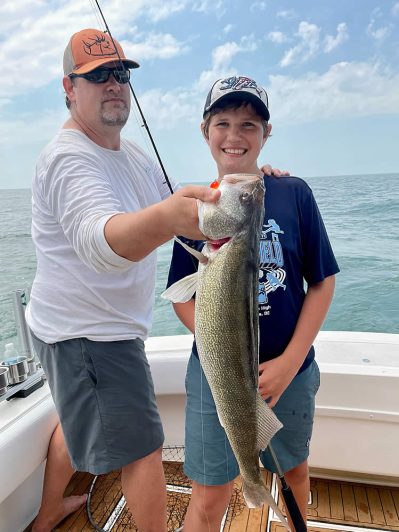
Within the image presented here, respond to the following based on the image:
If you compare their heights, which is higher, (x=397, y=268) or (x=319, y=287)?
(x=319, y=287)

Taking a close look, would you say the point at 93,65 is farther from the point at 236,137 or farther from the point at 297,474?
the point at 297,474

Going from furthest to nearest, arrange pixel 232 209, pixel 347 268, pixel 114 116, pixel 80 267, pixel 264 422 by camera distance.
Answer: pixel 347 268, pixel 114 116, pixel 80 267, pixel 264 422, pixel 232 209

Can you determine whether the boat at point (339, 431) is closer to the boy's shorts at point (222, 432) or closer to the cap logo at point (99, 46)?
the boy's shorts at point (222, 432)

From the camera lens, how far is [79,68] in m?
1.85

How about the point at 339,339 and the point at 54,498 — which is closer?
the point at 54,498

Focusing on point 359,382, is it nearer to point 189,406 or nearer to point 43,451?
point 189,406

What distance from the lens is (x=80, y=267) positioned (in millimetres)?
1769

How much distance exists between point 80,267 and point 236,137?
2.66 feet

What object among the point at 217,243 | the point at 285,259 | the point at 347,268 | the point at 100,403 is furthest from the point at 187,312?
the point at 347,268

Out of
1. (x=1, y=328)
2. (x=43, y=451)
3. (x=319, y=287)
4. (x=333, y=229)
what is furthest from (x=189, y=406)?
(x=333, y=229)

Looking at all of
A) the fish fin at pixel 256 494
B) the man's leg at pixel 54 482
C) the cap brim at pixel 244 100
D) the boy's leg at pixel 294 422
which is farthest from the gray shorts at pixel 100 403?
the cap brim at pixel 244 100

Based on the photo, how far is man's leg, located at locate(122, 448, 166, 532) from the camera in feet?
6.11

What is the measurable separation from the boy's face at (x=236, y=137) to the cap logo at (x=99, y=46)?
2.06ft

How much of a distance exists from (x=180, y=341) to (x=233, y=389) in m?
1.85
